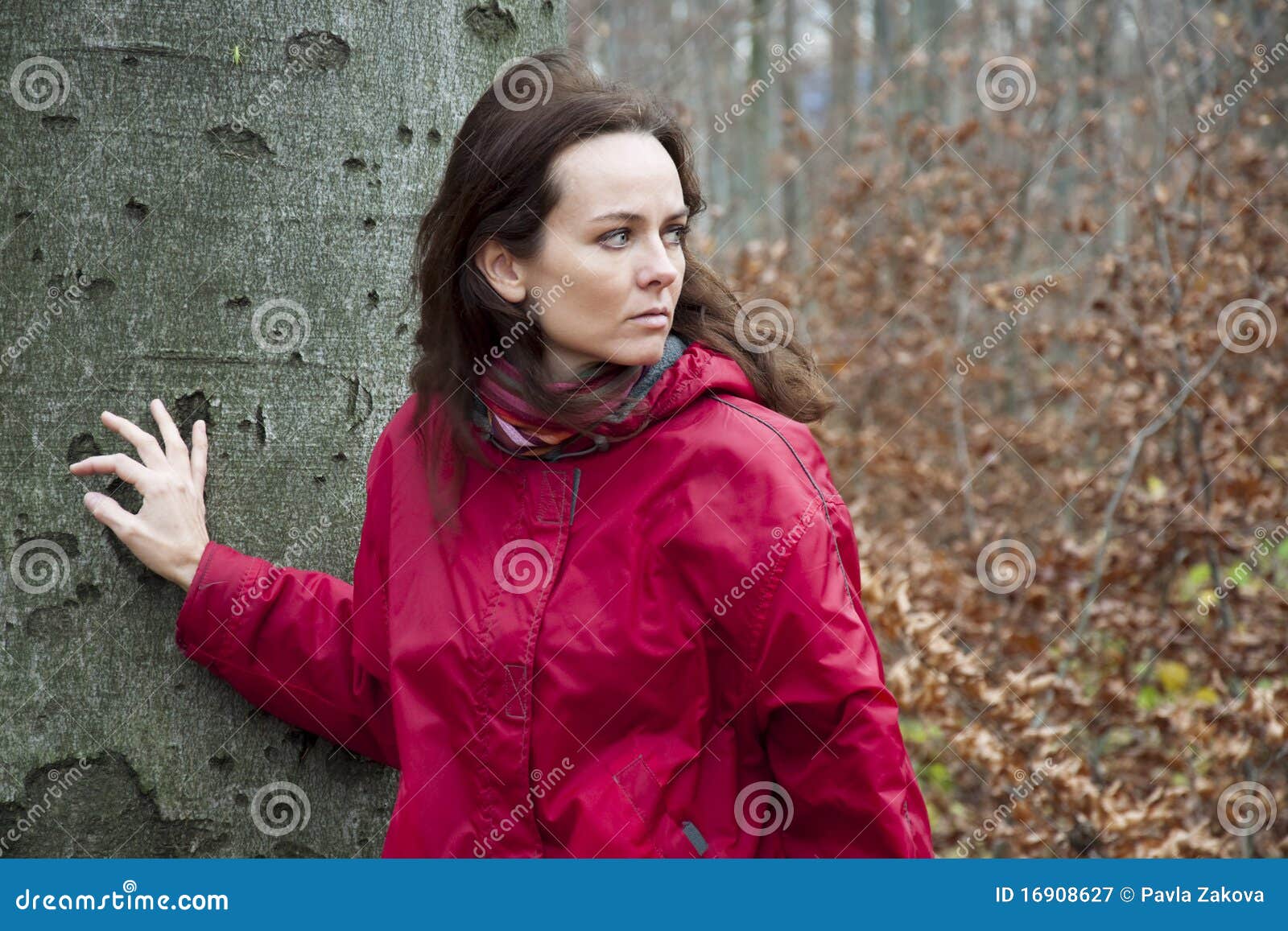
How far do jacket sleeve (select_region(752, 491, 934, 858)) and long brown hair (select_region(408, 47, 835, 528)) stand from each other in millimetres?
410

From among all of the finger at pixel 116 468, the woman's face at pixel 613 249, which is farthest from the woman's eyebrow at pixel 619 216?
the finger at pixel 116 468

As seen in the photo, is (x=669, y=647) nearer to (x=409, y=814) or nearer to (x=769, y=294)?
(x=409, y=814)

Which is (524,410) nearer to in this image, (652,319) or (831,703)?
(652,319)

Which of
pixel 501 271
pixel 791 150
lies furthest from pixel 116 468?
pixel 791 150

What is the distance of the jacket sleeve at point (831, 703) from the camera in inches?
71.6

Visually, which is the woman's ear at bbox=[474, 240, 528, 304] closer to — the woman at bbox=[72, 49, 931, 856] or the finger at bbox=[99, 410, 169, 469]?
the woman at bbox=[72, 49, 931, 856]

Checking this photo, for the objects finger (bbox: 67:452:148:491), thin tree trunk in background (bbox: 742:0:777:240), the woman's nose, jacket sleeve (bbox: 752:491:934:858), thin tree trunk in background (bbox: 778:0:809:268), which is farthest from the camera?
thin tree trunk in background (bbox: 742:0:777:240)

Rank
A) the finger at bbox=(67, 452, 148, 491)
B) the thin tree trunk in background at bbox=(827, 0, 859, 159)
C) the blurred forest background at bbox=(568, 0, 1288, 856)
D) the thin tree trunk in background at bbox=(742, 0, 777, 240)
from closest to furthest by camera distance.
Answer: the finger at bbox=(67, 452, 148, 491) → the blurred forest background at bbox=(568, 0, 1288, 856) → the thin tree trunk in background at bbox=(742, 0, 777, 240) → the thin tree trunk in background at bbox=(827, 0, 859, 159)

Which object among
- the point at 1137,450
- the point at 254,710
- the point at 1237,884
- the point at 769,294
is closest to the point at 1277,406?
the point at 1137,450

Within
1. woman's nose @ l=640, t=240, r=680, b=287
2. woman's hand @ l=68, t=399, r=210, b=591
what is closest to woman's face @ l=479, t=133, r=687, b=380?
woman's nose @ l=640, t=240, r=680, b=287

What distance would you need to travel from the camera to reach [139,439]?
224 cm

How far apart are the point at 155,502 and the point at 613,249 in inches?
37.1

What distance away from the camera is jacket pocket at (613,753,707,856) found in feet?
6.14

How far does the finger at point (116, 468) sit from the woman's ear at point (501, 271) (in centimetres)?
71
